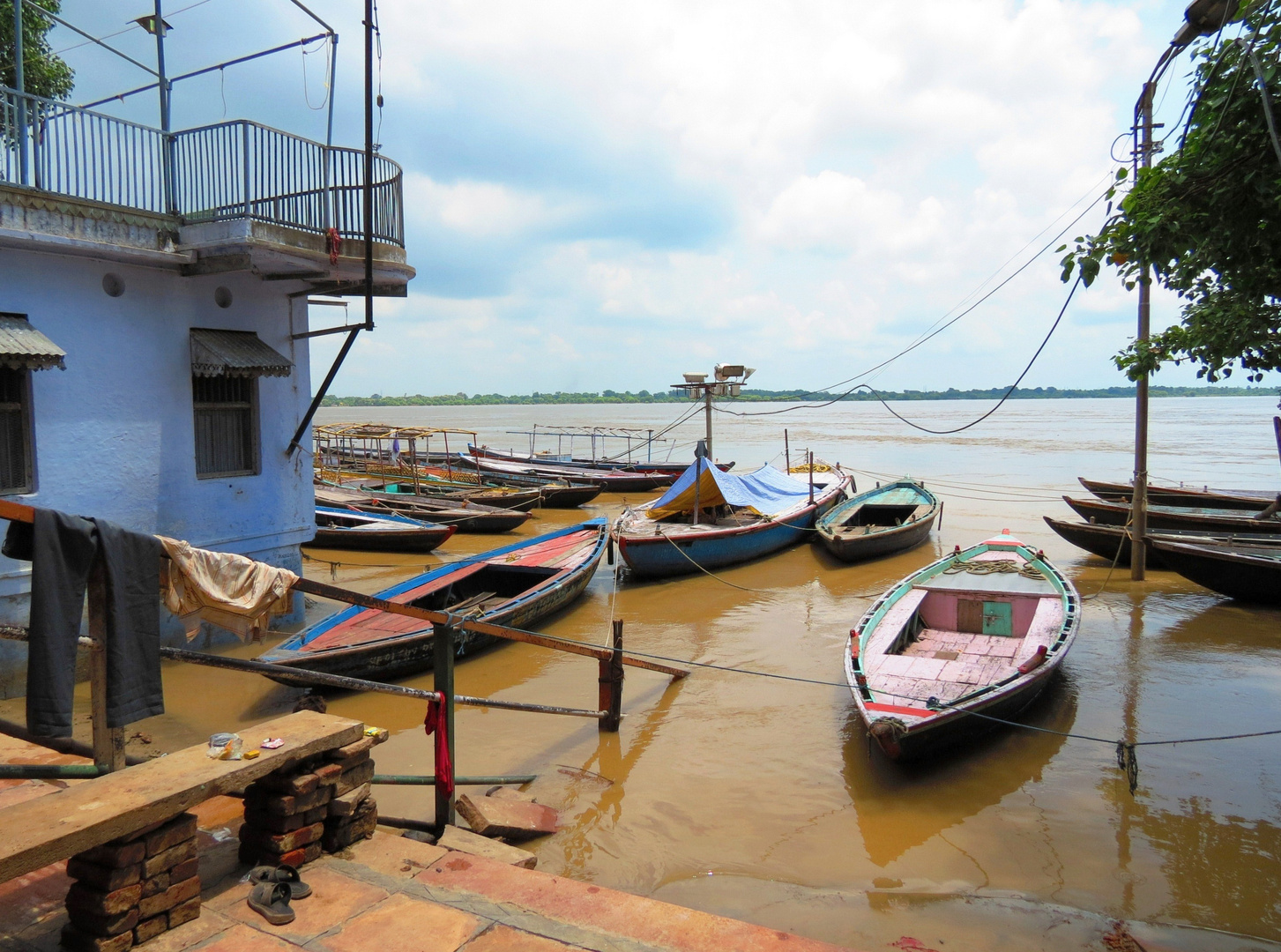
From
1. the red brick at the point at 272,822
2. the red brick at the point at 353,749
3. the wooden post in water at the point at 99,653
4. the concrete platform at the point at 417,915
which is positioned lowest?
the concrete platform at the point at 417,915

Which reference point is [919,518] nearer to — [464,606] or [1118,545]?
[1118,545]

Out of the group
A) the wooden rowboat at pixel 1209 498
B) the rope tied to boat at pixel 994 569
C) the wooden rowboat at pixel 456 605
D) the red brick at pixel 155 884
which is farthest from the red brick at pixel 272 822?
the wooden rowboat at pixel 1209 498

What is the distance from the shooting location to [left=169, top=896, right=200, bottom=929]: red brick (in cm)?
329

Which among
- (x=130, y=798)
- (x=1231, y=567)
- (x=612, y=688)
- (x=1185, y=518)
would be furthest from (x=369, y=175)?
(x=1185, y=518)

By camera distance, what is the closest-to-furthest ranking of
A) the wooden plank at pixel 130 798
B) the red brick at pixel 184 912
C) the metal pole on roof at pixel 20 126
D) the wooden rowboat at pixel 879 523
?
the wooden plank at pixel 130 798
the red brick at pixel 184 912
the metal pole on roof at pixel 20 126
the wooden rowboat at pixel 879 523

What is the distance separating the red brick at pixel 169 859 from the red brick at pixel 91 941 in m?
0.22

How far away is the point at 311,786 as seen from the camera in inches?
150

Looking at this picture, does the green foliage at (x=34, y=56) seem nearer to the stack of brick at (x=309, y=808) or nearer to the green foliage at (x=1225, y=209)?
the stack of brick at (x=309, y=808)

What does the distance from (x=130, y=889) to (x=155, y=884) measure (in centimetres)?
11

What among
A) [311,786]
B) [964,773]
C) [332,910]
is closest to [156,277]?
[311,786]

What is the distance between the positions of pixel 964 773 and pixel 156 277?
933cm

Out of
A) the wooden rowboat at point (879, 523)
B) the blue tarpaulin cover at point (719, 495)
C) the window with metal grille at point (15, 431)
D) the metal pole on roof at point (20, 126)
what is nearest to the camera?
the metal pole on roof at point (20, 126)

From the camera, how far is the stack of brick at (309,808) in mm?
3727

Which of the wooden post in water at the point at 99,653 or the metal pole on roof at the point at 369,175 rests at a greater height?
the metal pole on roof at the point at 369,175
